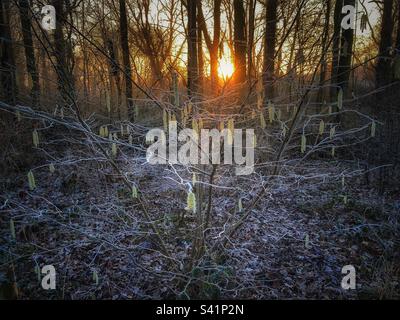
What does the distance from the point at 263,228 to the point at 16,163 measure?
576 centimetres

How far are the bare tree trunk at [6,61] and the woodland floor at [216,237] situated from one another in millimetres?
1927

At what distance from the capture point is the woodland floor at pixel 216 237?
347 centimetres

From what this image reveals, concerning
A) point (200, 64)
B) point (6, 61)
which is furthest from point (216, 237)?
point (6, 61)

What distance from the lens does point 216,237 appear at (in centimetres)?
372

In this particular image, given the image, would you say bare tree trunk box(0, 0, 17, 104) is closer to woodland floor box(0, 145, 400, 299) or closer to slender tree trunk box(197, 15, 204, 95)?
woodland floor box(0, 145, 400, 299)

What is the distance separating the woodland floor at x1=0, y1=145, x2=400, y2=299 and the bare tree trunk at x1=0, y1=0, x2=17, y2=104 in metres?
1.93

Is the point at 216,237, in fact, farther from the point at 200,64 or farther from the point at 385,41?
the point at 385,41

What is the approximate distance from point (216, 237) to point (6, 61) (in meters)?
7.82

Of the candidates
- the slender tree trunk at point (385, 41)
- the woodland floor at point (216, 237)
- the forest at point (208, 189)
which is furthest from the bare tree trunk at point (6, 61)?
the slender tree trunk at point (385, 41)

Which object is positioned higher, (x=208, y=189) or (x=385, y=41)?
(x=385, y=41)

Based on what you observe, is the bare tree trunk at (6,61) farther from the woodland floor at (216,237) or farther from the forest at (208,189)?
the woodland floor at (216,237)

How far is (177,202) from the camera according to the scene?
217 inches
